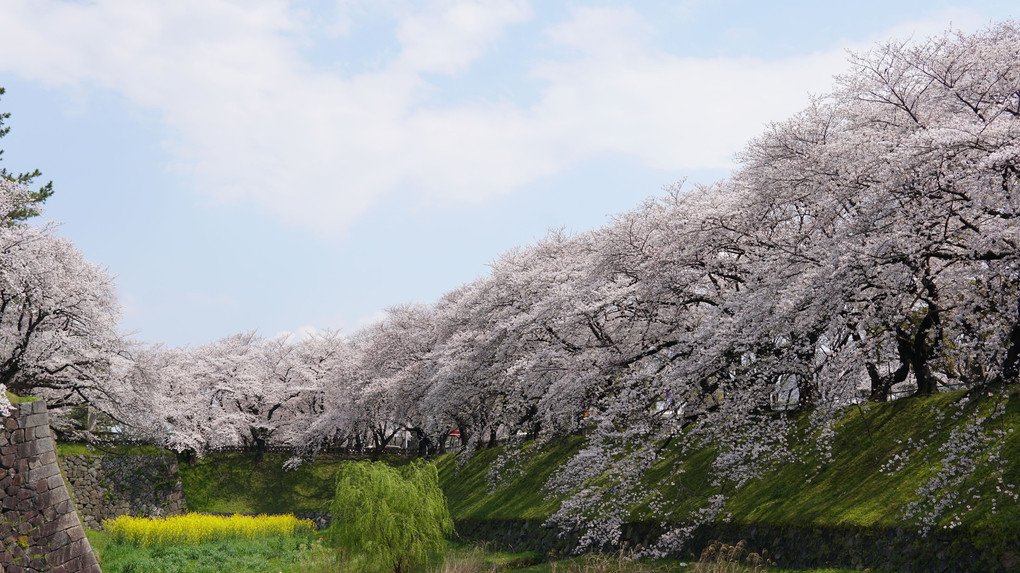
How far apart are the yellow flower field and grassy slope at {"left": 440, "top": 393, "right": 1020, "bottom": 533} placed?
12.7 meters

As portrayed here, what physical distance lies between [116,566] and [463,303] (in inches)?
586

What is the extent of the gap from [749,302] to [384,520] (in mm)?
8225

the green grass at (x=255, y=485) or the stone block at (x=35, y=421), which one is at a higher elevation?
the stone block at (x=35, y=421)

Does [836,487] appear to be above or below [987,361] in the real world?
below

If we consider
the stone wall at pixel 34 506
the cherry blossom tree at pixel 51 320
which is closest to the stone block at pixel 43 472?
the stone wall at pixel 34 506

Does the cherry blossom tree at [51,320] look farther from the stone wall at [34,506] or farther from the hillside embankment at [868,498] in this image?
the hillside embankment at [868,498]

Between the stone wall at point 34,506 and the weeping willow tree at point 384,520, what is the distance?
5.21m

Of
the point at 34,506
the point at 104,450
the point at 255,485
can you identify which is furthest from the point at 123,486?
the point at 34,506

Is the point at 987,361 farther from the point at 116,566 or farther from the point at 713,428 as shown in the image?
the point at 116,566

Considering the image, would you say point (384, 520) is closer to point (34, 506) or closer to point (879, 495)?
point (34, 506)

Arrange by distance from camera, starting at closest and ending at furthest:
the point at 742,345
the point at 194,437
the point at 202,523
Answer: the point at 742,345
the point at 202,523
the point at 194,437

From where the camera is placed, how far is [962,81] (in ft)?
41.8

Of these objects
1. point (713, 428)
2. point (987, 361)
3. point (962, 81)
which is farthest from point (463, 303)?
point (987, 361)

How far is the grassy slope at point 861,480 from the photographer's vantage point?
36.1 ft
